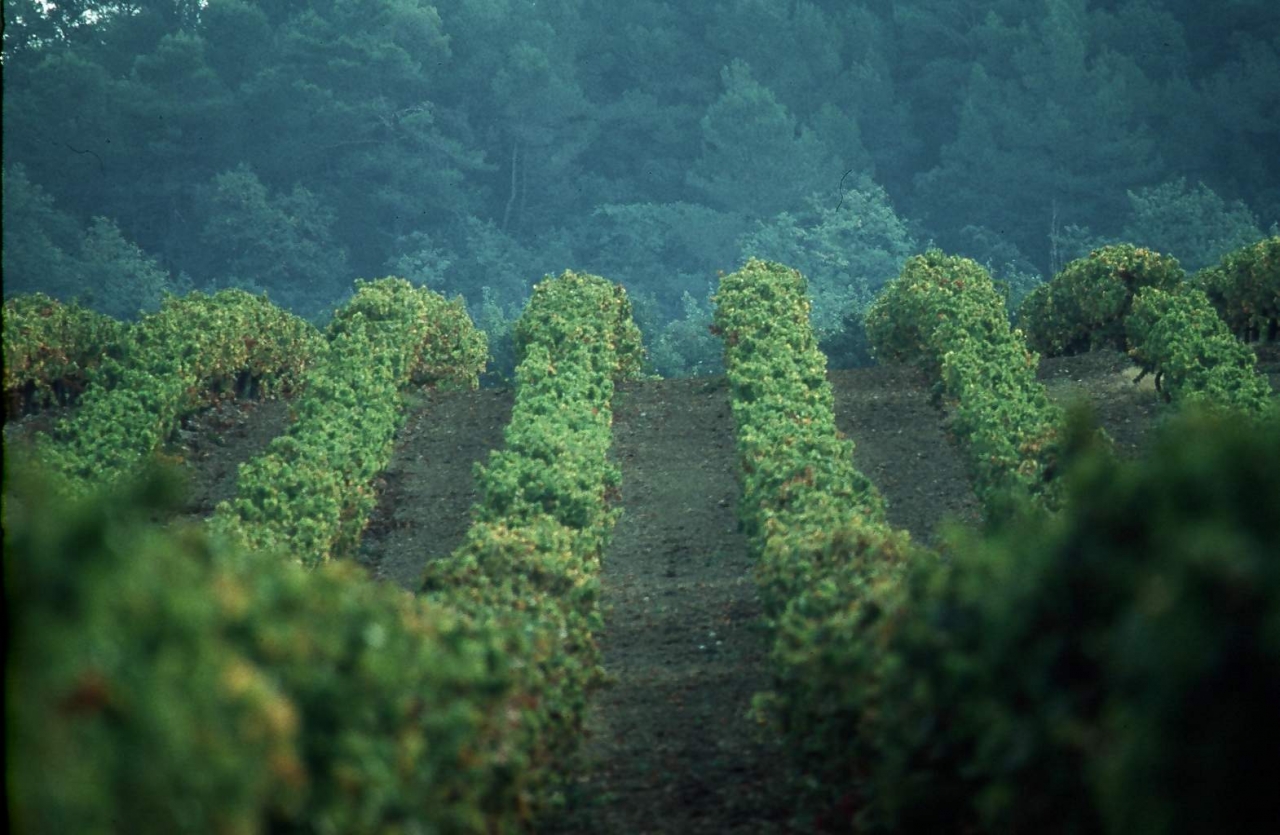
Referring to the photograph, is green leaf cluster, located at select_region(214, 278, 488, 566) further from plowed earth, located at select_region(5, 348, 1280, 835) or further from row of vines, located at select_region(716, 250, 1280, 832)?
row of vines, located at select_region(716, 250, 1280, 832)

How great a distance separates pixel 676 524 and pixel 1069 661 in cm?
917

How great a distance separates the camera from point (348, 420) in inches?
554

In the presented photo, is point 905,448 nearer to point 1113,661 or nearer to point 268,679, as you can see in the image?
point 1113,661

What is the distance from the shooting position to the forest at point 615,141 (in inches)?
1593

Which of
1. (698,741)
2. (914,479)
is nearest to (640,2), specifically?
(914,479)

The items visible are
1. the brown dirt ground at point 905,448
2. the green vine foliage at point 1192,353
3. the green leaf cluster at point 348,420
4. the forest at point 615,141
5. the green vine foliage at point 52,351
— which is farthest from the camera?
the forest at point 615,141

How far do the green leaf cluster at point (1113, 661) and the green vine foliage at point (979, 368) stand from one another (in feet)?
15.5

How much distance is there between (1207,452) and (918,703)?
146 centimetres

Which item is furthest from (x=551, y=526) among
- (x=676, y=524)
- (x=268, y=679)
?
(x=268, y=679)

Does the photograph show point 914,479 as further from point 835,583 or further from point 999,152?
point 999,152

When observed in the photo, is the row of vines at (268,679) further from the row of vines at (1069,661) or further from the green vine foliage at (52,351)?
the green vine foliage at (52,351)

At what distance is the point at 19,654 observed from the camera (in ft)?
9.57

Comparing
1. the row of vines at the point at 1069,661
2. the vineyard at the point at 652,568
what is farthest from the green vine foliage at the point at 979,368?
the row of vines at the point at 1069,661

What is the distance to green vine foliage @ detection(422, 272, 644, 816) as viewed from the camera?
6.45 metres
